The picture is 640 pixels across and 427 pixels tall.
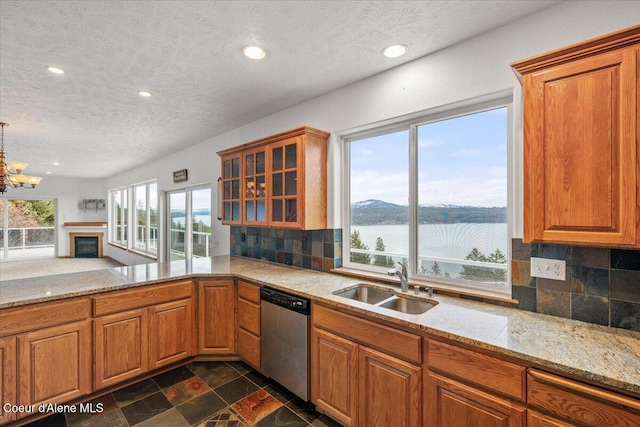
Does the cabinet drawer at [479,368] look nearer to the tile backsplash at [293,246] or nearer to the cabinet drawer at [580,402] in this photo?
the cabinet drawer at [580,402]

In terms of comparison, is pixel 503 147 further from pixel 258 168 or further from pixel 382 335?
pixel 258 168

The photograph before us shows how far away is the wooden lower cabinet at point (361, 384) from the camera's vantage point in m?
1.56

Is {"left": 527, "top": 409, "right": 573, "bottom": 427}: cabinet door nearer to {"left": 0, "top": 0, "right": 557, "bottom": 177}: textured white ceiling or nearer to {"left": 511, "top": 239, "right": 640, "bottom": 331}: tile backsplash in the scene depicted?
{"left": 511, "top": 239, "right": 640, "bottom": 331}: tile backsplash

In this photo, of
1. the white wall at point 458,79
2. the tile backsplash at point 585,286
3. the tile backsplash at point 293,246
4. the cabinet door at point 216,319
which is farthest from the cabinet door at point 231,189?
the tile backsplash at point 585,286

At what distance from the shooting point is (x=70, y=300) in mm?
2043

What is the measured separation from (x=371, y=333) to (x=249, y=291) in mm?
1293

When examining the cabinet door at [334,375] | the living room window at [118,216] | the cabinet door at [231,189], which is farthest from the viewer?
the living room window at [118,216]

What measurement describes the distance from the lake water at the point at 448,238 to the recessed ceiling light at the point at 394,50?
4.29 feet

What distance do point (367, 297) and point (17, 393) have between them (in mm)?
2460

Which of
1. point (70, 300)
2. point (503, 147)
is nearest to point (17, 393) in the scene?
point (70, 300)

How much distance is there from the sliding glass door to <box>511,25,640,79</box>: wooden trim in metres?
4.13

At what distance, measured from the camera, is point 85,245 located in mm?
9000

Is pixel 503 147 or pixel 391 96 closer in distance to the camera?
pixel 503 147

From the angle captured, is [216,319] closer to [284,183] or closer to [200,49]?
[284,183]
